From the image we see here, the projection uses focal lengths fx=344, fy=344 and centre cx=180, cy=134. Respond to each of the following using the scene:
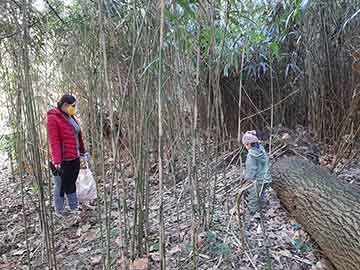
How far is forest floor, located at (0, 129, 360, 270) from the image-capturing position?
164 centimetres

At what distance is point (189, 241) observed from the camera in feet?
5.76

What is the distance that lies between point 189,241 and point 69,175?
124cm

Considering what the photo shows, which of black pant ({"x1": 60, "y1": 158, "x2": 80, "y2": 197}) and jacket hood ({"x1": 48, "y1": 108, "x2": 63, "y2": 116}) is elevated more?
jacket hood ({"x1": 48, "y1": 108, "x2": 63, "y2": 116})

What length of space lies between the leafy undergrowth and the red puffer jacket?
417 millimetres

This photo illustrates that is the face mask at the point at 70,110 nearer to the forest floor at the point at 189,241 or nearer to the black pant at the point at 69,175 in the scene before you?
the black pant at the point at 69,175

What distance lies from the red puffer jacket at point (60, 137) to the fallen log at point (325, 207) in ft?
4.87

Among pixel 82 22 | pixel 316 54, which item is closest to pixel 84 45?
pixel 82 22

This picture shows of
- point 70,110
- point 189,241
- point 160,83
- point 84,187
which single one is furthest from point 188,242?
point 70,110

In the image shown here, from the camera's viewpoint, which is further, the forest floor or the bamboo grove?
the forest floor

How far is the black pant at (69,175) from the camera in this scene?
101 inches

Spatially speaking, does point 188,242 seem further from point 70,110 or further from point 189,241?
point 70,110

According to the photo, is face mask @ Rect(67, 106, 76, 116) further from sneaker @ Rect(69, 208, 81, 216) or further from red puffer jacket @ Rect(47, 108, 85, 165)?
sneaker @ Rect(69, 208, 81, 216)

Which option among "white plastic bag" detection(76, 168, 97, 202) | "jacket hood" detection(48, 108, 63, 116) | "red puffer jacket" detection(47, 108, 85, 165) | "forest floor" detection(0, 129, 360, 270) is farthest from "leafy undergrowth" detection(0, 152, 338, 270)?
"jacket hood" detection(48, 108, 63, 116)

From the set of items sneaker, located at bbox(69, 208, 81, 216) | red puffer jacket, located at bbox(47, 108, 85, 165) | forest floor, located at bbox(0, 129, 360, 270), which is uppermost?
red puffer jacket, located at bbox(47, 108, 85, 165)
